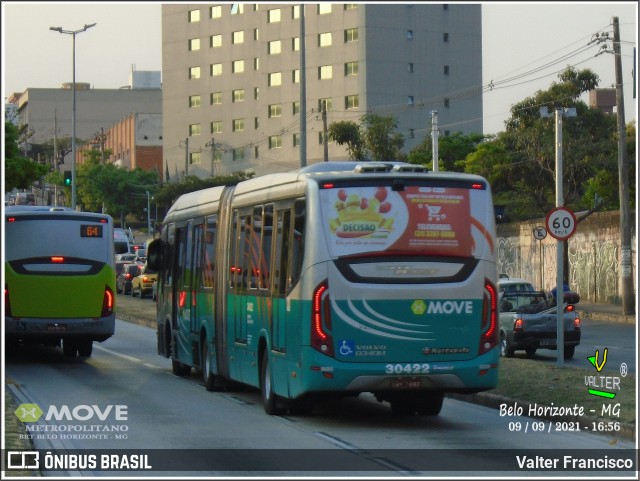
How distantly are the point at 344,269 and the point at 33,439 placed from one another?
13.2 feet

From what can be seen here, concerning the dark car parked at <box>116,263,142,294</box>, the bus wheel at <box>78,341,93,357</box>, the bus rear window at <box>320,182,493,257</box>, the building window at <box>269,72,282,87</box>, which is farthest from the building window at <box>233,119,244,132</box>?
the bus rear window at <box>320,182,493,257</box>

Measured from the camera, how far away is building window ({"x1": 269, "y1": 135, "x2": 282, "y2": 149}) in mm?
119625

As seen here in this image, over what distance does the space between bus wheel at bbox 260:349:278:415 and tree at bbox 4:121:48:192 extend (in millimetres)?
16322

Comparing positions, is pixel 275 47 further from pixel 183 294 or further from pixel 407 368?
pixel 407 368

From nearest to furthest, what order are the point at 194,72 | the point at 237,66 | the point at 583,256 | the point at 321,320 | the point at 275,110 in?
the point at 321,320
the point at 583,256
the point at 275,110
the point at 237,66
the point at 194,72

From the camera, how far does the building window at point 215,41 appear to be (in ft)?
417

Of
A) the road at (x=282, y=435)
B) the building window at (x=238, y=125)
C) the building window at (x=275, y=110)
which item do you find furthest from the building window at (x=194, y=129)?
the road at (x=282, y=435)

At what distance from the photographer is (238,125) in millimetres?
124188

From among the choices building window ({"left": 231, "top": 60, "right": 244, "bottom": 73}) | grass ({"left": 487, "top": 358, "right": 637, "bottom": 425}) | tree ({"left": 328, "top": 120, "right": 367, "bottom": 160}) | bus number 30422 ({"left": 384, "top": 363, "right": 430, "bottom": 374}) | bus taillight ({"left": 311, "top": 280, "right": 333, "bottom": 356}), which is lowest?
grass ({"left": 487, "top": 358, "right": 637, "bottom": 425})

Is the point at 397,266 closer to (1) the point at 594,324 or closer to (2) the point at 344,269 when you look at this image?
(2) the point at 344,269

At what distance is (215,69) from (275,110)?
1031 centimetres

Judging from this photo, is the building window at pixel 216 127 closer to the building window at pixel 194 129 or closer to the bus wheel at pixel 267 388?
the building window at pixel 194 129

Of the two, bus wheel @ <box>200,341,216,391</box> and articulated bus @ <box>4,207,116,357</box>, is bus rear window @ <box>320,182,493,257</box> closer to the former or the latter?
bus wheel @ <box>200,341,216,391</box>

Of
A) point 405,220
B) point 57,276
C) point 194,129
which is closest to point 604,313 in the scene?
point 57,276
